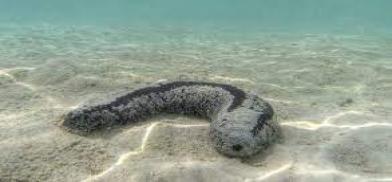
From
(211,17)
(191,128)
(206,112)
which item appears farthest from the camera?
(211,17)

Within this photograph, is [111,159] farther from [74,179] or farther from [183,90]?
[183,90]

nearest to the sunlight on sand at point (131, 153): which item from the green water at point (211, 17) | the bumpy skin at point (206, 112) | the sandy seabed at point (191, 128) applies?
the sandy seabed at point (191, 128)

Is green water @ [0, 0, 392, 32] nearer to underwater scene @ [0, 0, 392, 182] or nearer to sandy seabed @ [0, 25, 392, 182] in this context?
sandy seabed @ [0, 25, 392, 182]

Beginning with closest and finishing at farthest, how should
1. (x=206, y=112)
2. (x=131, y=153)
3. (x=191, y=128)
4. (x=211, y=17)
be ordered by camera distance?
(x=131, y=153), (x=191, y=128), (x=206, y=112), (x=211, y=17)

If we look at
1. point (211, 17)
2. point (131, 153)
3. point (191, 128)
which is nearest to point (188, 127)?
point (191, 128)

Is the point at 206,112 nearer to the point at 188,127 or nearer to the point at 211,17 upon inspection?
the point at 188,127

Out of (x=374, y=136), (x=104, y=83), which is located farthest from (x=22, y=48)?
(x=374, y=136)

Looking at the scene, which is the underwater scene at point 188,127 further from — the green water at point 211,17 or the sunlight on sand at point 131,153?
the green water at point 211,17
